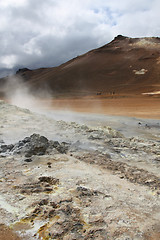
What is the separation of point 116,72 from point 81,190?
40757 mm

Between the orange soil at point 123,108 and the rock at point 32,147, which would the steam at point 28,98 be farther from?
the rock at point 32,147

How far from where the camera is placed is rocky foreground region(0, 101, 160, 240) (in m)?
2.06

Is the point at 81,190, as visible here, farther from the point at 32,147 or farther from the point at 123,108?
the point at 123,108

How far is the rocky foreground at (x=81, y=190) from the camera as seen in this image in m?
2.06

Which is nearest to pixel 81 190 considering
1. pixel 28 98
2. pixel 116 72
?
pixel 28 98

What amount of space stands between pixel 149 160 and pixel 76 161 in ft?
5.23

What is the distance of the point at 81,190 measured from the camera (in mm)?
2738

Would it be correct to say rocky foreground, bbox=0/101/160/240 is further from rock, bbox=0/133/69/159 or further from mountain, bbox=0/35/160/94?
mountain, bbox=0/35/160/94

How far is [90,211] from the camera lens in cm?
233

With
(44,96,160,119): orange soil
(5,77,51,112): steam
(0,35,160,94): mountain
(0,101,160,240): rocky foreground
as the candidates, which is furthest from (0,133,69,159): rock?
(0,35,160,94): mountain

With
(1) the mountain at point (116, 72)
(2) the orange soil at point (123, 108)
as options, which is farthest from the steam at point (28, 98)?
(1) the mountain at point (116, 72)

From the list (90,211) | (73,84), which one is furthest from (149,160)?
(73,84)

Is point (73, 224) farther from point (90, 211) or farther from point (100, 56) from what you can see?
point (100, 56)

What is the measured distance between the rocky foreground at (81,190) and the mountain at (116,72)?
27434 millimetres
